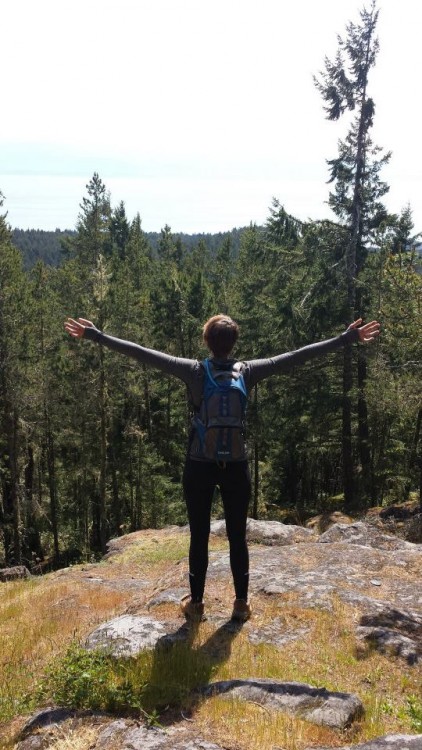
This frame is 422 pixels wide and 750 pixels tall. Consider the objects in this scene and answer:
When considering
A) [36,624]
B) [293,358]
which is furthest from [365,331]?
[36,624]

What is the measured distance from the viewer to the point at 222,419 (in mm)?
4371

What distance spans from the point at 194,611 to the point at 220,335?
2.67 meters

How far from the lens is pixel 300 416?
79.9 ft

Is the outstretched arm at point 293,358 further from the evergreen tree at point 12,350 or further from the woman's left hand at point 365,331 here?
the evergreen tree at point 12,350

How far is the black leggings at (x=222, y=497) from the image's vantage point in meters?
4.55

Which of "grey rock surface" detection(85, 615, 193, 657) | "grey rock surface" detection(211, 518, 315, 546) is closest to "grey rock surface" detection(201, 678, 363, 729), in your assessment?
"grey rock surface" detection(85, 615, 193, 657)

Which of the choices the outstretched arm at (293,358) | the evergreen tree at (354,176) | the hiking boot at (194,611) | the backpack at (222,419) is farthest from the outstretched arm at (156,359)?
the evergreen tree at (354,176)

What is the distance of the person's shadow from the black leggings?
56cm

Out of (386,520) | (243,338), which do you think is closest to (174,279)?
(243,338)

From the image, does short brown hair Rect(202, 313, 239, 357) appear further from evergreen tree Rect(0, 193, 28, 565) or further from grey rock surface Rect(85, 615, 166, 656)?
evergreen tree Rect(0, 193, 28, 565)

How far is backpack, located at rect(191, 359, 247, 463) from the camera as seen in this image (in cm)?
438

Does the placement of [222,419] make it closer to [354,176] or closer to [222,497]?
[222,497]

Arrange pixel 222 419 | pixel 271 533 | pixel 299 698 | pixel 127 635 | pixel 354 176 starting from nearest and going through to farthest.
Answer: pixel 299 698 → pixel 222 419 → pixel 127 635 → pixel 271 533 → pixel 354 176

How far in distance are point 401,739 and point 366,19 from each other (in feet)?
67.4
